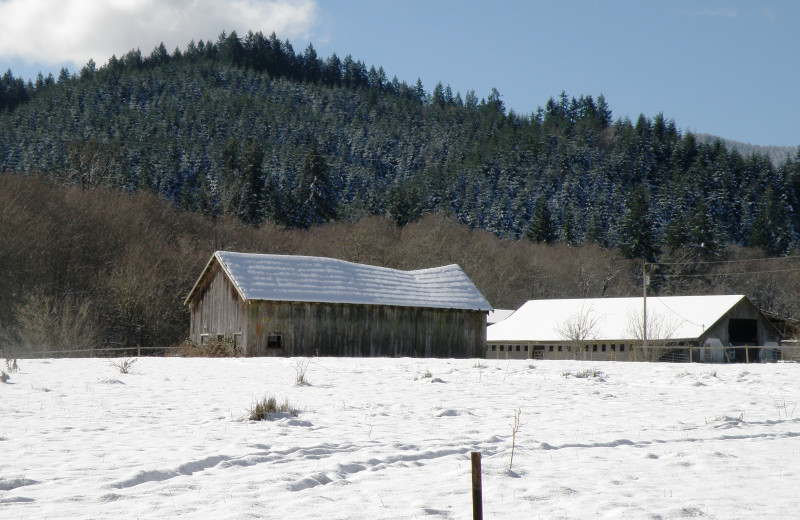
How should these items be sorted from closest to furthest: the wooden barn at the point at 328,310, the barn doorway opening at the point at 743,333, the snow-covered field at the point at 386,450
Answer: the snow-covered field at the point at 386,450, the wooden barn at the point at 328,310, the barn doorway opening at the point at 743,333

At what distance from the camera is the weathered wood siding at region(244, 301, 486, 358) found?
34.1 m

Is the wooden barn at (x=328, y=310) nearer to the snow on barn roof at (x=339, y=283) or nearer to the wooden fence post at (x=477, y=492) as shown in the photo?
the snow on barn roof at (x=339, y=283)

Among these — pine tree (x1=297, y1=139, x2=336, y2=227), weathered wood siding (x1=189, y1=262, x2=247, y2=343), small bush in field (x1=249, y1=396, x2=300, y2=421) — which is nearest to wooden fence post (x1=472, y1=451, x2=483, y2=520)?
small bush in field (x1=249, y1=396, x2=300, y2=421)

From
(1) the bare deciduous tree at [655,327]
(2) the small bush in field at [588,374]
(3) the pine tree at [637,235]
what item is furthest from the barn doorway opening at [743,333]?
(3) the pine tree at [637,235]

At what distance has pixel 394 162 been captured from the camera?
139125 mm

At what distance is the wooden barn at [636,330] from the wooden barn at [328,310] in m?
9.24

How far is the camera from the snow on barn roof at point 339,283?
3484 cm

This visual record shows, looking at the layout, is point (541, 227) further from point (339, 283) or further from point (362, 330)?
point (362, 330)

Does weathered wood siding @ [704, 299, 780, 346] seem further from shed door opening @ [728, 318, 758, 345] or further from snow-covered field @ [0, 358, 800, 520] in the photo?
snow-covered field @ [0, 358, 800, 520]

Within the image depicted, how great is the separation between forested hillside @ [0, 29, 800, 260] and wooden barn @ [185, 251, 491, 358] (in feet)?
147

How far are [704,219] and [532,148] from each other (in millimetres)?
36248

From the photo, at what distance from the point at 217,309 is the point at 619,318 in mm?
28277

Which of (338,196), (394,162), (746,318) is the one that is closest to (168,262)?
(746,318)

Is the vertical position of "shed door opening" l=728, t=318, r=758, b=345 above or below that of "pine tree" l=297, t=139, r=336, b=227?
below
